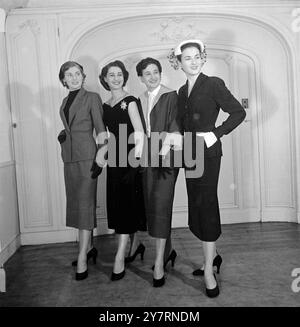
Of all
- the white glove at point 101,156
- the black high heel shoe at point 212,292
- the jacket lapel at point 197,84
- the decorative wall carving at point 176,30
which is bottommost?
the black high heel shoe at point 212,292

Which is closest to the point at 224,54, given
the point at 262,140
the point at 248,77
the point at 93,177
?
the point at 248,77

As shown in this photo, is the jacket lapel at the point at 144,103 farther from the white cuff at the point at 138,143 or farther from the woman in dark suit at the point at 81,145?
the woman in dark suit at the point at 81,145

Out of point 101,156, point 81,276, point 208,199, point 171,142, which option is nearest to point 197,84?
point 171,142

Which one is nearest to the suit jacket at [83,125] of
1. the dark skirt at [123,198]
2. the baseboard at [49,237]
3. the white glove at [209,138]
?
the dark skirt at [123,198]

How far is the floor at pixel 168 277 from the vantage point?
7.33 ft

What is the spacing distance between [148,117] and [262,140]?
2.04m

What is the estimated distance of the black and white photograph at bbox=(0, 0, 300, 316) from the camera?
227 cm

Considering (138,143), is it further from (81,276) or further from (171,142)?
(81,276)

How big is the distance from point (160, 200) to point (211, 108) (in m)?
0.72

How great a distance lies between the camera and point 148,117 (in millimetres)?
2441

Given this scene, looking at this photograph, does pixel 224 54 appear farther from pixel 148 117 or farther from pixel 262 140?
pixel 148 117

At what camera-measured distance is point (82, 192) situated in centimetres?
258

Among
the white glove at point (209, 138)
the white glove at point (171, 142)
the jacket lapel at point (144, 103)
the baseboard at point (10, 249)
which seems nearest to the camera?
the white glove at point (209, 138)
